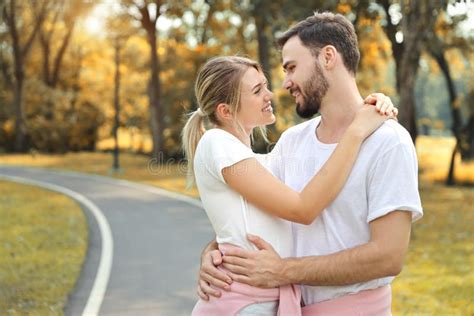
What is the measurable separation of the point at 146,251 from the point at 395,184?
973 centimetres

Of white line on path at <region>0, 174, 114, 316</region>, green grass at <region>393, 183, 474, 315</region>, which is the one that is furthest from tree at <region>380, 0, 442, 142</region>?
white line on path at <region>0, 174, 114, 316</region>

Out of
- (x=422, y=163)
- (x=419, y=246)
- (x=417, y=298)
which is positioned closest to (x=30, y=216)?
(x=419, y=246)

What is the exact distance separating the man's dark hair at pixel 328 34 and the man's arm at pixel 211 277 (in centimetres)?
94

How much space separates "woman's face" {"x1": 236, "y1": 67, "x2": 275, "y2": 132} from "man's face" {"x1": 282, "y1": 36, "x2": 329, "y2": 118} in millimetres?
231

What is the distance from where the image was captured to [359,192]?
283cm

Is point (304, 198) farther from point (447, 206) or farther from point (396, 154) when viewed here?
point (447, 206)

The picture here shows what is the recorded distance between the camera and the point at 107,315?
787 centimetres

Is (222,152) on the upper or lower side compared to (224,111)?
lower

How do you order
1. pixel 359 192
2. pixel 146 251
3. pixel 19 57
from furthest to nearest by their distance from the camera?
pixel 19 57, pixel 146 251, pixel 359 192

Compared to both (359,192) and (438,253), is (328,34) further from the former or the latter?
(438,253)

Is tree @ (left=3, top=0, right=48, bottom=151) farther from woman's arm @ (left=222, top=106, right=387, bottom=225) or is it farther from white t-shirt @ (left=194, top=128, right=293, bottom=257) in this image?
Result: woman's arm @ (left=222, top=106, right=387, bottom=225)

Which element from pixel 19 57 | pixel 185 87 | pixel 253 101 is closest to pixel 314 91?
pixel 253 101

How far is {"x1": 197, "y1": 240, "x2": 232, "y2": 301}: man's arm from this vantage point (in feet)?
9.89

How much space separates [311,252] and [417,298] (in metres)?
6.41
